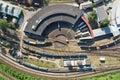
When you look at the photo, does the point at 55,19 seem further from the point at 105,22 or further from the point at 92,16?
the point at 105,22

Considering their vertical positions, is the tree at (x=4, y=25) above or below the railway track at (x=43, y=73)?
above

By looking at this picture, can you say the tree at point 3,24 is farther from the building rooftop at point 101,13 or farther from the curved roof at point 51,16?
the building rooftop at point 101,13

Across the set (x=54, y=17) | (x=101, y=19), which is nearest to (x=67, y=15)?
(x=54, y=17)

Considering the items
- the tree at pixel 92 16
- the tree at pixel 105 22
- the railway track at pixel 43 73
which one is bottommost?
the railway track at pixel 43 73

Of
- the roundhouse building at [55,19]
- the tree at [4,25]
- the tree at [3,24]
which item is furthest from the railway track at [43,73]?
the roundhouse building at [55,19]

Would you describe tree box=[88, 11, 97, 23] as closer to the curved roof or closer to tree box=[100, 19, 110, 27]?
tree box=[100, 19, 110, 27]

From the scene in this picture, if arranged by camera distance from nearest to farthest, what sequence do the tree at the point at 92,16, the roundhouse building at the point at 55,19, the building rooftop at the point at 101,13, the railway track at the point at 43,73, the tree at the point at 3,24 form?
the tree at the point at 92,16 < the tree at the point at 3,24 < the building rooftop at the point at 101,13 < the roundhouse building at the point at 55,19 < the railway track at the point at 43,73

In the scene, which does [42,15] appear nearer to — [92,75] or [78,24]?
[78,24]
